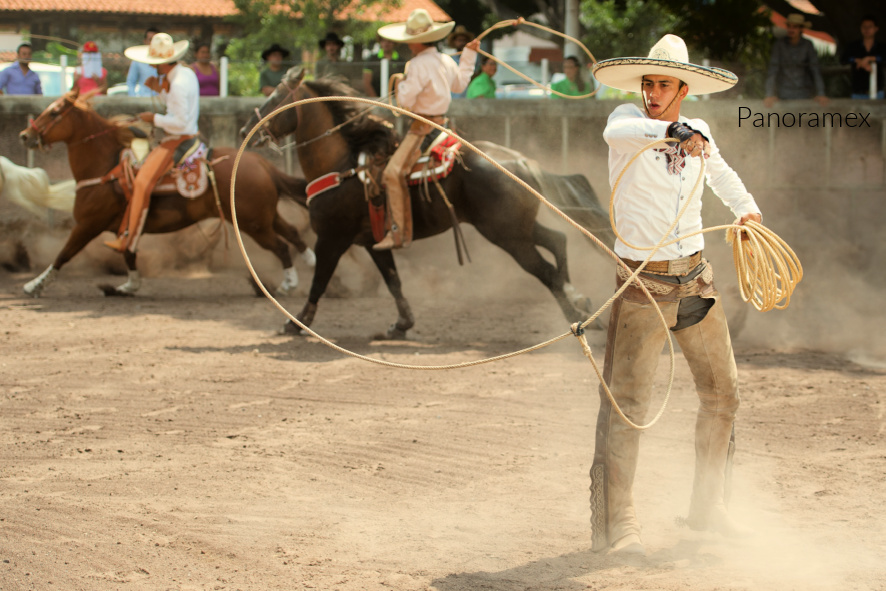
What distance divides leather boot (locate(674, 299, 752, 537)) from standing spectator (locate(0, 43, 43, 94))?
11.3 meters

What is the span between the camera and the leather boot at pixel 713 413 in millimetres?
4035

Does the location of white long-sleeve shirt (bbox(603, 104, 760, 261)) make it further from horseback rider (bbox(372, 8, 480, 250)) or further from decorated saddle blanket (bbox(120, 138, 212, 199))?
decorated saddle blanket (bbox(120, 138, 212, 199))

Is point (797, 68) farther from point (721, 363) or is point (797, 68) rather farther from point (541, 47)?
point (541, 47)

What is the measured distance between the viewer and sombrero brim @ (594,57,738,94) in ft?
12.4

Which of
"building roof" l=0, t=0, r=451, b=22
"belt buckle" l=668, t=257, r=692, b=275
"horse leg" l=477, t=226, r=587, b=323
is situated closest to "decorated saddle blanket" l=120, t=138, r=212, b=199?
"horse leg" l=477, t=226, r=587, b=323

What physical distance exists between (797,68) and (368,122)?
621 cm

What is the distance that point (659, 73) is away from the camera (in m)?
3.87

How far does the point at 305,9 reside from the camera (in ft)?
77.0

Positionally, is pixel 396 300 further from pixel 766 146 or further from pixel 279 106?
pixel 766 146

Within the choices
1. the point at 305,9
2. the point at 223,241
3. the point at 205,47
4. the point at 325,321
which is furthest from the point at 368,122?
the point at 305,9

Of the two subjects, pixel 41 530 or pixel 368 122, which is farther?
pixel 368 122

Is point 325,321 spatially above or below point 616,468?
below

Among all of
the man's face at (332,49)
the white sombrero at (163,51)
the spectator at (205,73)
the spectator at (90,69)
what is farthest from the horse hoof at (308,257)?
the spectator at (90,69)

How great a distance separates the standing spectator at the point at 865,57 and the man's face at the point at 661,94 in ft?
29.6
